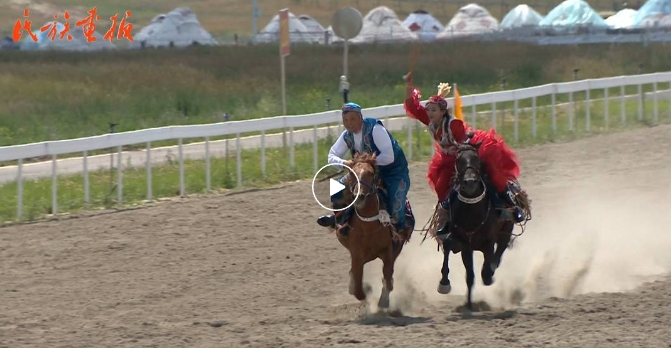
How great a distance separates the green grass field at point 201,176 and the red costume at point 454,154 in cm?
653

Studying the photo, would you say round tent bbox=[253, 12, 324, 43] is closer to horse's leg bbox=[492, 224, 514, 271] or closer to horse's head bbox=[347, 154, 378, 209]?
horse's leg bbox=[492, 224, 514, 271]

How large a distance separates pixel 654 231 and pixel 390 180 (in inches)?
203

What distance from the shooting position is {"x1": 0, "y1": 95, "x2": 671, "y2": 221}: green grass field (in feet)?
50.7

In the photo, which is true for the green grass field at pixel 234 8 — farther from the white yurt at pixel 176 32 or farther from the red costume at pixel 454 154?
the red costume at pixel 454 154

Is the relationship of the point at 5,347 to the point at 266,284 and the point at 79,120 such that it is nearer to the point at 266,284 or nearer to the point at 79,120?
the point at 266,284

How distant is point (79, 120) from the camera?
2680 centimetres

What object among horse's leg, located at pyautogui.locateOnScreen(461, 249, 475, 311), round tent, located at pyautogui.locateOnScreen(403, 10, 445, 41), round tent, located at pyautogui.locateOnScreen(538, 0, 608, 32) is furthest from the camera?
round tent, located at pyautogui.locateOnScreen(403, 10, 445, 41)

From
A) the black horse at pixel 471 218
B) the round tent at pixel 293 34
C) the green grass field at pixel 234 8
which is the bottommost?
the black horse at pixel 471 218

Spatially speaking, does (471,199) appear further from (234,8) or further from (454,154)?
(234,8)

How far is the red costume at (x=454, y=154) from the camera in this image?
9.83 meters

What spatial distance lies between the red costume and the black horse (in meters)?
0.09

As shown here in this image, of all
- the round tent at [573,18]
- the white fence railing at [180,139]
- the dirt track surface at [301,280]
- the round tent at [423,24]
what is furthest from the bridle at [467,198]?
the round tent at [423,24]
